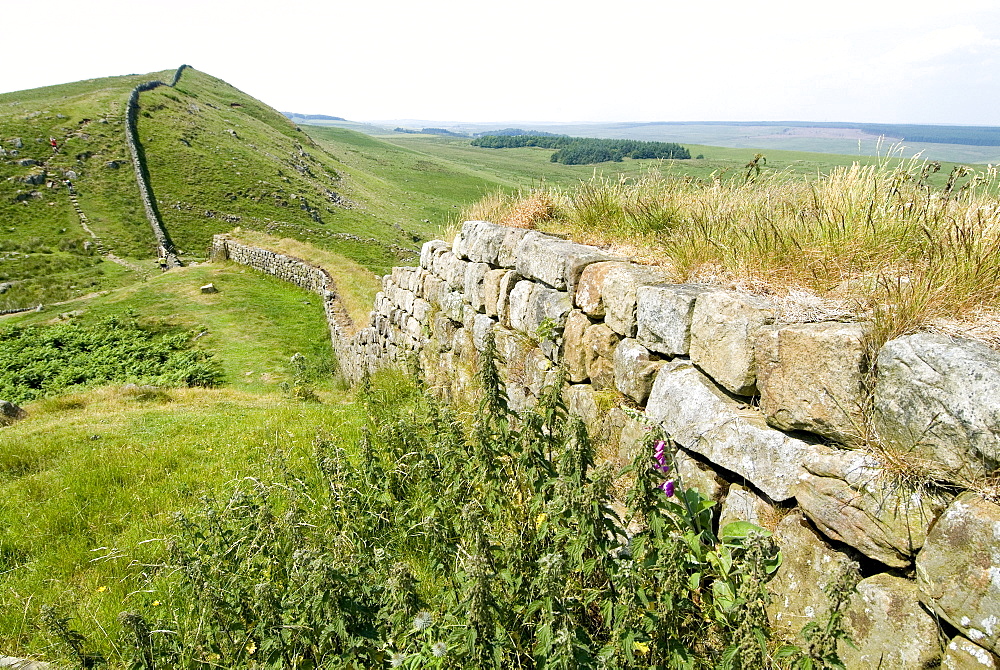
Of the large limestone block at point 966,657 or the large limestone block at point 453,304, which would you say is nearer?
the large limestone block at point 966,657

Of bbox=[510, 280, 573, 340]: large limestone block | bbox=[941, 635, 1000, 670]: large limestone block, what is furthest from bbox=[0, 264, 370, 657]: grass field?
bbox=[941, 635, 1000, 670]: large limestone block

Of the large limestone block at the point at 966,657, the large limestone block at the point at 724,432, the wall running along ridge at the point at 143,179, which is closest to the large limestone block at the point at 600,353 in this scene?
the large limestone block at the point at 724,432

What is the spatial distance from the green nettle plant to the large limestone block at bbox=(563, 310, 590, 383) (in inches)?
56.8

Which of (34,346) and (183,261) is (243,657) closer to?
(34,346)

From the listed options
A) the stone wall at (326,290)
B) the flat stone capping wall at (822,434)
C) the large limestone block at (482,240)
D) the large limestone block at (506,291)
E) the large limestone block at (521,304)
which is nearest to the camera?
the flat stone capping wall at (822,434)

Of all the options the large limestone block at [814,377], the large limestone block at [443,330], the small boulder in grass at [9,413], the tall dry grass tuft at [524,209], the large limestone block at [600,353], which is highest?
the tall dry grass tuft at [524,209]

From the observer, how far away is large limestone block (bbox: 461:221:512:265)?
Result: 6.78m

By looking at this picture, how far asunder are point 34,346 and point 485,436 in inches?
664

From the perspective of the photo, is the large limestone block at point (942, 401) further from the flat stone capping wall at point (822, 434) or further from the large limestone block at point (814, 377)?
the large limestone block at point (814, 377)

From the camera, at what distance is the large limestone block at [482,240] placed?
6.78 metres

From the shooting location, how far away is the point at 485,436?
10.2 feet

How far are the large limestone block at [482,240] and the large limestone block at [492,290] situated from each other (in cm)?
22

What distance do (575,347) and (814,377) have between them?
2.34 meters

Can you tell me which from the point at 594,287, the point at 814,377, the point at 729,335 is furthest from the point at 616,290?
the point at 814,377
